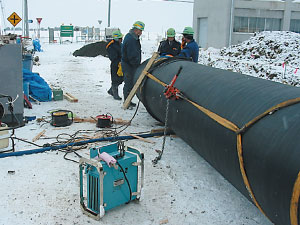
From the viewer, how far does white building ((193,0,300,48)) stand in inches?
1049

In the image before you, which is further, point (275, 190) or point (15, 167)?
point (15, 167)

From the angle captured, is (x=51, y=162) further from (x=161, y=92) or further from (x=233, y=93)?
(x=233, y=93)

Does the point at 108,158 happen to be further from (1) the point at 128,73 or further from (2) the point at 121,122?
(1) the point at 128,73

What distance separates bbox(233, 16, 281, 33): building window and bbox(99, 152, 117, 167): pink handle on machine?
26.0 meters

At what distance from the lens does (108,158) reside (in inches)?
123

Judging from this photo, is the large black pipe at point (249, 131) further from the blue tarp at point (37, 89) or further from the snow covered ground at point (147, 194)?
the blue tarp at point (37, 89)

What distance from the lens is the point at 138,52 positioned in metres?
7.23

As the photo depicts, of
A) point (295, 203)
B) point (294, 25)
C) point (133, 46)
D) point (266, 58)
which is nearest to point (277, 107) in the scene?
point (295, 203)

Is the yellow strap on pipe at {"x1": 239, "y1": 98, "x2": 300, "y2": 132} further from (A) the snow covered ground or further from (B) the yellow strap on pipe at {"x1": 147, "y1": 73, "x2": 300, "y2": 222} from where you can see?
(A) the snow covered ground

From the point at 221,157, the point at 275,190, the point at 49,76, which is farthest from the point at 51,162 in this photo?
the point at 49,76

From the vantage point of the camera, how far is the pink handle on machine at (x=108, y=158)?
3.10m

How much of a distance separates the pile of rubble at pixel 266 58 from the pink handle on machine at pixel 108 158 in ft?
32.2

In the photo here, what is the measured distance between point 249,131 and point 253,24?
1054 inches

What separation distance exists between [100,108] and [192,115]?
3943mm
